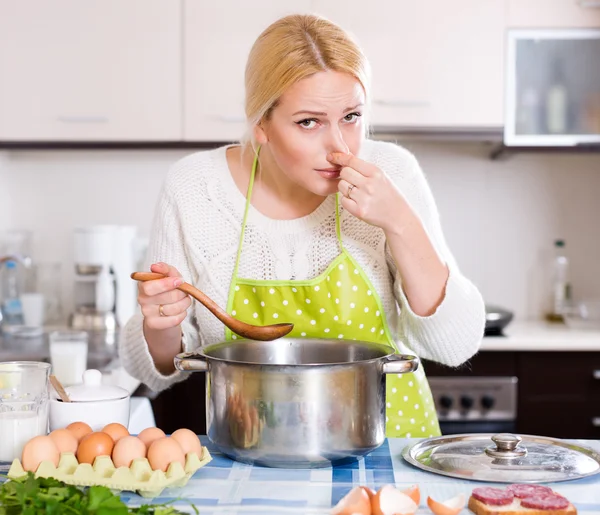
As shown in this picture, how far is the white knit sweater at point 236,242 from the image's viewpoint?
1590mm

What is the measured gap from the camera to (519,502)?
3.13 feet

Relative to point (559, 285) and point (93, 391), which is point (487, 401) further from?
point (93, 391)

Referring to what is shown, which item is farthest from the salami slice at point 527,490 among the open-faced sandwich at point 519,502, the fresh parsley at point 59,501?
the fresh parsley at point 59,501

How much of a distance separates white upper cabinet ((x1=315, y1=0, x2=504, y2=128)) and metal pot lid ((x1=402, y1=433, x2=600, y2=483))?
5.78 ft

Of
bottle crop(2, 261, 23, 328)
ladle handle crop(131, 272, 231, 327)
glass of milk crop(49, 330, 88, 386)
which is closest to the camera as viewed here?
ladle handle crop(131, 272, 231, 327)

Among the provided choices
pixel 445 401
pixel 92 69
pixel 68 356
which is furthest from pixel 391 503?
pixel 92 69

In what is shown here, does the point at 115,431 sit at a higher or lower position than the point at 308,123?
lower

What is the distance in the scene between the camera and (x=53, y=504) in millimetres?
885

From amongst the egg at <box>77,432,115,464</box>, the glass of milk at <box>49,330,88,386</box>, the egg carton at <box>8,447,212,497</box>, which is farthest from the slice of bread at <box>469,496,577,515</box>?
the glass of milk at <box>49,330,88,386</box>

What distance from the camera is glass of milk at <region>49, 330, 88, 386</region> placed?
2.06 meters

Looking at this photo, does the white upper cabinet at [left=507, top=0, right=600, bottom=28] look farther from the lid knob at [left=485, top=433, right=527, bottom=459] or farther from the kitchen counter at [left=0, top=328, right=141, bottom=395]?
the lid knob at [left=485, top=433, right=527, bottom=459]

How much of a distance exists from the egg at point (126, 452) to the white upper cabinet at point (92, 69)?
6.30 ft

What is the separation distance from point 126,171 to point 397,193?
1.99 meters

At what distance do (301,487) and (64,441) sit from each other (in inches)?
11.5
